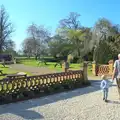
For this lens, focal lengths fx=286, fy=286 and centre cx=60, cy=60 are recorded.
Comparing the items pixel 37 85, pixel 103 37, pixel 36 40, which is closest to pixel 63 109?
pixel 37 85

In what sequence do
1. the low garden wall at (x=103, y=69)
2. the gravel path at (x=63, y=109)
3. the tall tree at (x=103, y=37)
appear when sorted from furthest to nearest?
1. the tall tree at (x=103, y=37)
2. the low garden wall at (x=103, y=69)
3. the gravel path at (x=63, y=109)

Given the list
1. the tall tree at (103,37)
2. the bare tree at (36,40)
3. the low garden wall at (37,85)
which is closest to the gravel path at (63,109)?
the low garden wall at (37,85)

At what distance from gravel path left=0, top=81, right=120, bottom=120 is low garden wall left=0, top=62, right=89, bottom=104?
2.14 ft

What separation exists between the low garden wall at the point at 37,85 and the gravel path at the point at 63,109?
65 centimetres

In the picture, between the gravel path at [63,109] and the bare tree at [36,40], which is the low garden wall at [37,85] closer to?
the gravel path at [63,109]

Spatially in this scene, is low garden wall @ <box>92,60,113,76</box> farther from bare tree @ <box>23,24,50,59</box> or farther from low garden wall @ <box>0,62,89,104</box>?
bare tree @ <box>23,24,50,59</box>

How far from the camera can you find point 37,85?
518 inches

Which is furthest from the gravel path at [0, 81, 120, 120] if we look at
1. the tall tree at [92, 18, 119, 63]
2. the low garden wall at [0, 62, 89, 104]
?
the tall tree at [92, 18, 119, 63]

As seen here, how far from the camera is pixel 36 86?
13.1 m

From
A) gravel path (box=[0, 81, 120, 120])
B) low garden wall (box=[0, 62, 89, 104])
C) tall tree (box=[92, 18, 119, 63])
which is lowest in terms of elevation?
gravel path (box=[0, 81, 120, 120])

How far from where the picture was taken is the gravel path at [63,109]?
879 centimetres

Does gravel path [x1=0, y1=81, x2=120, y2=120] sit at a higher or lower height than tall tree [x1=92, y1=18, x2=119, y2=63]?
lower

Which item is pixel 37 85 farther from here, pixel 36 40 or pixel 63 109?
pixel 36 40

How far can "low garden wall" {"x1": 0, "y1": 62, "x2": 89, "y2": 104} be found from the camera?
1147 centimetres
